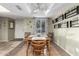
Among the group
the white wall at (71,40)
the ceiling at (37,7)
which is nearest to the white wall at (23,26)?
the ceiling at (37,7)

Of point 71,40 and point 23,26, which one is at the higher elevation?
point 23,26

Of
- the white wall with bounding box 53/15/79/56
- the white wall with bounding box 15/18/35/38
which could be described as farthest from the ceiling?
the white wall with bounding box 15/18/35/38

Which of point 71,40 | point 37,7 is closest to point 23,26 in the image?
point 37,7

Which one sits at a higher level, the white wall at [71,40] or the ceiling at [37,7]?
the ceiling at [37,7]

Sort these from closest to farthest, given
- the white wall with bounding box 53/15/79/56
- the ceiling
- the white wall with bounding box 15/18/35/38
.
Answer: the white wall with bounding box 53/15/79/56 → the ceiling → the white wall with bounding box 15/18/35/38

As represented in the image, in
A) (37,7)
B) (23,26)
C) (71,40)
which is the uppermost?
(37,7)

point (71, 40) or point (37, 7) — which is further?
point (37, 7)

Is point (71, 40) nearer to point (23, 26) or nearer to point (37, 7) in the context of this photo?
point (37, 7)

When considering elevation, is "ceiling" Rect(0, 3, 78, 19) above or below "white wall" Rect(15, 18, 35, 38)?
above

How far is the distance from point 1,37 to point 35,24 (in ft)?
13.2

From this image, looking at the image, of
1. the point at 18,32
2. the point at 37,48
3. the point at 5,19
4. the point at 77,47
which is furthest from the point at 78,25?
the point at 18,32

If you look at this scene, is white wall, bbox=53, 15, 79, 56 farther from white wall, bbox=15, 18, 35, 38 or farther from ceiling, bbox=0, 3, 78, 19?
white wall, bbox=15, 18, 35, 38

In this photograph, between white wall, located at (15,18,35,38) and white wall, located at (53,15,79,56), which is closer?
white wall, located at (53,15,79,56)

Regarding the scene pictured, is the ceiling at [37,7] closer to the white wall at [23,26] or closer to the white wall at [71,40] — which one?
the white wall at [71,40]
